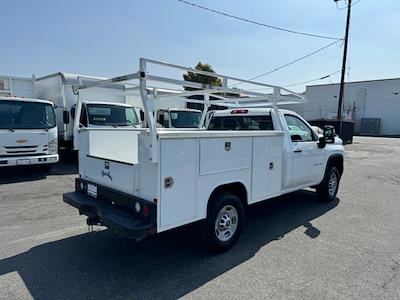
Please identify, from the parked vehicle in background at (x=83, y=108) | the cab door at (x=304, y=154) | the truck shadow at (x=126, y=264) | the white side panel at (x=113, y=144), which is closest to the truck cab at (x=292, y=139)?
the cab door at (x=304, y=154)

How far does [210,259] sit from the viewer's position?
3.88 m

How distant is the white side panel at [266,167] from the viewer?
4371 mm

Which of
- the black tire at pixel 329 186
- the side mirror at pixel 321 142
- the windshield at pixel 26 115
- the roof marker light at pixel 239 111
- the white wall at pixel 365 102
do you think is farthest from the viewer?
the white wall at pixel 365 102

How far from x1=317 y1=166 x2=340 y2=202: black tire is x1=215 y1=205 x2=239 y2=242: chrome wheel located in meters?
3.05

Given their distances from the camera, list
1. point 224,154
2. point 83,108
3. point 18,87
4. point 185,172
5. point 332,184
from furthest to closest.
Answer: point 18,87, point 83,108, point 332,184, point 224,154, point 185,172

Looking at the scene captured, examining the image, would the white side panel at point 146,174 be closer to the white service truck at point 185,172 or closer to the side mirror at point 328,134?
the white service truck at point 185,172

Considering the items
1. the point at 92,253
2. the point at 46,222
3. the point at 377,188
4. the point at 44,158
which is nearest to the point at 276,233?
the point at 92,253

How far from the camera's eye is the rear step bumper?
3.17 metres

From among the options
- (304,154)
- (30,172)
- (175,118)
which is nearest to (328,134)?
(304,154)

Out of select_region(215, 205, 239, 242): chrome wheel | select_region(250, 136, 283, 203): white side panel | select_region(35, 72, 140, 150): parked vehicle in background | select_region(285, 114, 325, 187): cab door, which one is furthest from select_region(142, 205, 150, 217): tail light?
select_region(35, 72, 140, 150): parked vehicle in background

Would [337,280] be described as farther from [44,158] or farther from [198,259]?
[44,158]

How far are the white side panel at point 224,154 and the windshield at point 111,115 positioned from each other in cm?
737

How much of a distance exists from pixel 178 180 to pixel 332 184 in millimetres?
4614

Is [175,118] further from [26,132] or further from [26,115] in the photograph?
[26,132]
